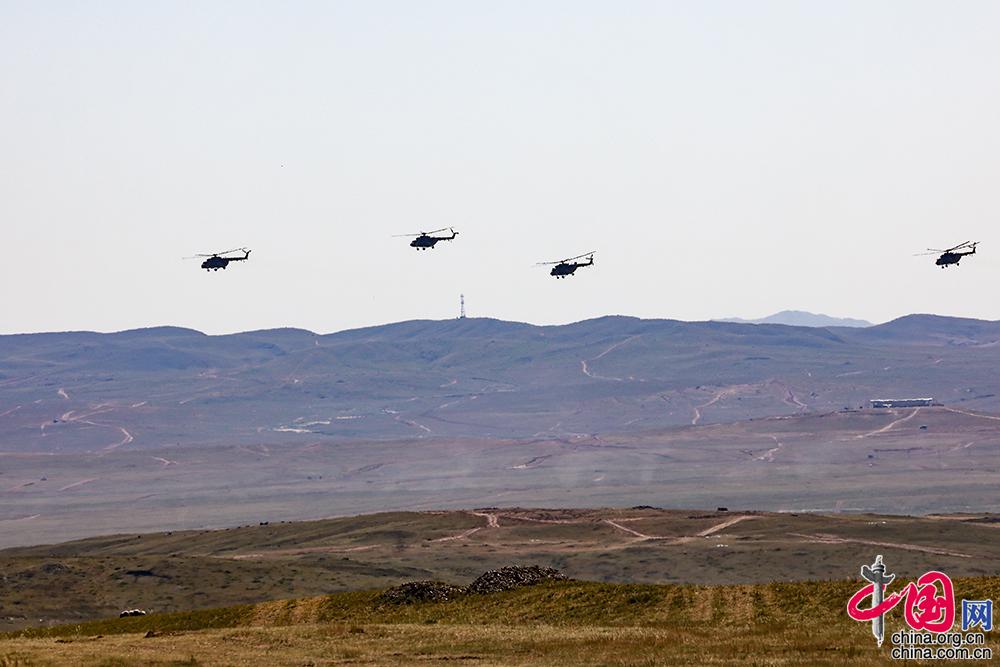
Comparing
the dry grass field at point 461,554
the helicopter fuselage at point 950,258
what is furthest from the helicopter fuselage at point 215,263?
the helicopter fuselage at point 950,258

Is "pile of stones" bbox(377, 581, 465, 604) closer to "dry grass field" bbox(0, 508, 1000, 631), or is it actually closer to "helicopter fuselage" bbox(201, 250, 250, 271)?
"dry grass field" bbox(0, 508, 1000, 631)

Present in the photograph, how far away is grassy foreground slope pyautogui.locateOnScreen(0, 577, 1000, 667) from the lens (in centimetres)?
3909

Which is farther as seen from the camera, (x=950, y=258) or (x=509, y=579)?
(x=950, y=258)

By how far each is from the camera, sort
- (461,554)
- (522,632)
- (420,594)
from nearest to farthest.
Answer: (522,632) → (420,594) → (461,554)

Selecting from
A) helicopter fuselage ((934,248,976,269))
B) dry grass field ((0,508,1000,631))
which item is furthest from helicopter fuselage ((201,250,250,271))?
helicopter fuselage ((934,248,976,269))

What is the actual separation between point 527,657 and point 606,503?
152 meters

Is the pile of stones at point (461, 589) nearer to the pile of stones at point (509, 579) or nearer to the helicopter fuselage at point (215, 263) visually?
the pile of stones at point (509, 579)

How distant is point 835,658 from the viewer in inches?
1423

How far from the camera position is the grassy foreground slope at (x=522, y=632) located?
39094mm

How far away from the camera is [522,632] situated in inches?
1779

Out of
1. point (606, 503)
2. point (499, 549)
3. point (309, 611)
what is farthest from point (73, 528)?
point (309, 611)

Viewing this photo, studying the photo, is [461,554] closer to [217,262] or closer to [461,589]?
[217,262]

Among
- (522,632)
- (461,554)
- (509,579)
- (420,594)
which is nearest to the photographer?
(522,632)

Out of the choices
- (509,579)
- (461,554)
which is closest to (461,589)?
(509,579)
